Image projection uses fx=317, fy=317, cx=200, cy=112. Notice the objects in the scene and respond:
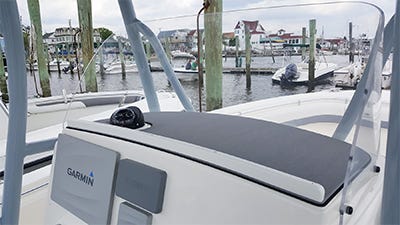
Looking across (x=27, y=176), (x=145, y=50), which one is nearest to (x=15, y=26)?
(x=145, y=50)

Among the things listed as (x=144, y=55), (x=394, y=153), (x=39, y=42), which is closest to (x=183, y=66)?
(x=144, y=55)

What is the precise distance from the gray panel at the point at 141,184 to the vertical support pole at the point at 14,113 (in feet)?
1.75

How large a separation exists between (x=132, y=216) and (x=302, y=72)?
0.71 metres

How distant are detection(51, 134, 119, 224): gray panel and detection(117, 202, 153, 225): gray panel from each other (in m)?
0.05

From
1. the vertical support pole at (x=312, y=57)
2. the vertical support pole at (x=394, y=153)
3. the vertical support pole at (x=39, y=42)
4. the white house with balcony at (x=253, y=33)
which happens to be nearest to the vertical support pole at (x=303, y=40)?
the vertical support pole at (x=312, y=57)

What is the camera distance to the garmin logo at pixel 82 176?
0.81m

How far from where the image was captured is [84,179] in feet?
2.73

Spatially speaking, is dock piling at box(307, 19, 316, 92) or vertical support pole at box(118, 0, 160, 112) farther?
vertical support pole at box(118, 0, 160, 112)

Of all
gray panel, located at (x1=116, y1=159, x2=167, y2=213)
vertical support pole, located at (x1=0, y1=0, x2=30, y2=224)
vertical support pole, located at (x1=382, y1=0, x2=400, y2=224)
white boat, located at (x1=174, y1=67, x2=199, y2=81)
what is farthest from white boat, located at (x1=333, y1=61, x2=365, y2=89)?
vertical support pole, located at (x1=0, y1=0, x2=30, y2=224)

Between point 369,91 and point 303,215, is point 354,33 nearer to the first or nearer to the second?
point 369,91

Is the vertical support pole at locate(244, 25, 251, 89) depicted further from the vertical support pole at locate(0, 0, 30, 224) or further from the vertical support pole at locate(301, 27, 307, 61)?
the vertical support pole at locate(0, 0, 30, 224)

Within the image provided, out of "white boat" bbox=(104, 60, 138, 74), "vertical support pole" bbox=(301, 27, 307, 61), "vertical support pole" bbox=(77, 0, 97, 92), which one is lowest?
"white boat" bbox=(104, 60, 138, 74)

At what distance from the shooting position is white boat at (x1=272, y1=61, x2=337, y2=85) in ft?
3.21

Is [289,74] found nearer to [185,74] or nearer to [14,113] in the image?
[185,74]
